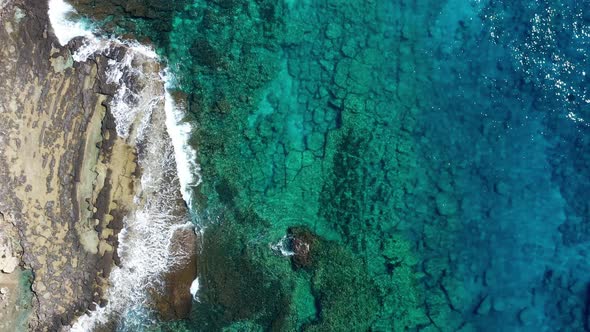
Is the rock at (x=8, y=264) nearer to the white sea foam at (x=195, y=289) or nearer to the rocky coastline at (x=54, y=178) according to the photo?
the rocky coastline at (x=54, y=178)

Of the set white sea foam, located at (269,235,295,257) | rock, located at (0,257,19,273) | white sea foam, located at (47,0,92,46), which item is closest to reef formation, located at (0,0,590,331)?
white sea foam, located at (269,235,295,257)

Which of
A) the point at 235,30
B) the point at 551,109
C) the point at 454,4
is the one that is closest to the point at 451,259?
the point at 551,109

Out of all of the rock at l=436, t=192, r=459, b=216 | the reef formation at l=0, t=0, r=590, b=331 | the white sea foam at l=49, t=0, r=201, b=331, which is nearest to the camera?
the white sea foam at l=49, t=0, r=201, b=331

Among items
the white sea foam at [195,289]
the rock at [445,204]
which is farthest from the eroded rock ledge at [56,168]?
the rock at [445,204]

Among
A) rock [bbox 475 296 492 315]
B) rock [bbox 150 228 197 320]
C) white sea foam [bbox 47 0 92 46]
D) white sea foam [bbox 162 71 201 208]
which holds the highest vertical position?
white sea foam [bbox 47 0 92 46]

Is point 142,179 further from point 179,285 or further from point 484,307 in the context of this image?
point 484,307

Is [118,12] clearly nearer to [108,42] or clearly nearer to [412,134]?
[108,42]

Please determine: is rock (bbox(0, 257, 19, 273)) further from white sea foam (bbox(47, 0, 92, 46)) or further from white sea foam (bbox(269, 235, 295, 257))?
white sea foam (bbox(269, 235, 295, 257))

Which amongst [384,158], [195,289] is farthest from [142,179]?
[384,158]
